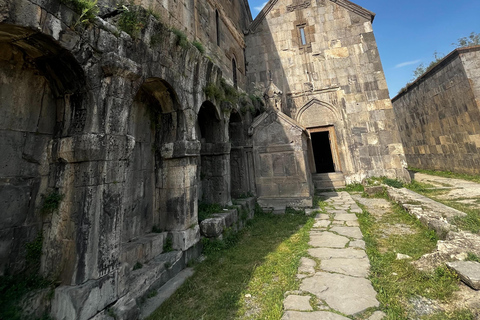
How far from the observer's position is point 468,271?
2234 millimetres

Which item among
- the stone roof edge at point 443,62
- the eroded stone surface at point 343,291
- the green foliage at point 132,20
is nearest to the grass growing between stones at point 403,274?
the eroded stone surface at point 343,291

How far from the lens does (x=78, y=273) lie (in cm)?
185

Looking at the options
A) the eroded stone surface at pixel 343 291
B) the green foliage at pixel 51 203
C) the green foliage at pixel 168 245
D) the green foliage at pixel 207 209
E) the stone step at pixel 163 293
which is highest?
the green foliage at pixel 51 203

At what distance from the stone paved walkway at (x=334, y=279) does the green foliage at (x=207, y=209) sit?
1.89 m

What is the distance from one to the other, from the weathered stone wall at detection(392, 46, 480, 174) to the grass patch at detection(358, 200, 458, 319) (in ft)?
25.8

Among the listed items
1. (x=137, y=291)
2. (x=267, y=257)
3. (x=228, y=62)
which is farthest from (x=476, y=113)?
(x=137, y=291)

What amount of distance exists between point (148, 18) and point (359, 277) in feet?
13.8

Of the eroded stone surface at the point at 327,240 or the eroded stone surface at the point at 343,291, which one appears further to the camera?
the eroded stone surface at the point at 327,240

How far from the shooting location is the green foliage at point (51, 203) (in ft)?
6.52

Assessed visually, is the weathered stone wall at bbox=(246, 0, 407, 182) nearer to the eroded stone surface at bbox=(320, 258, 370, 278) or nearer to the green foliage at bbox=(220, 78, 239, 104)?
the green foliage at bbox=(220, 78, 239, 104)

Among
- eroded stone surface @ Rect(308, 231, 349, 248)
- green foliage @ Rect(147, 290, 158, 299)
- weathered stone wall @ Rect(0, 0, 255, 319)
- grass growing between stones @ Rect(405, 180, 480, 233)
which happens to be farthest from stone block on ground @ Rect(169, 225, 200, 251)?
grass growing between stones @ Rect(405, 180, 480, 233)

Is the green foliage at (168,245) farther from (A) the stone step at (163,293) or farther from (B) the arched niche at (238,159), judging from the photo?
(B) the arched niche at (238,159)

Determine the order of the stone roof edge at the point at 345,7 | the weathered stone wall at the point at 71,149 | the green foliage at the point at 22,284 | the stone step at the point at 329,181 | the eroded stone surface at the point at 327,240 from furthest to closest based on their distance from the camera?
the stone roof edge at the point at 345,7
the stone step at the point at 329,181
the eroded stone surface at the point at 327,240
the weathered stone wall at the point at 71,149
the green foliage at the point at 22,284

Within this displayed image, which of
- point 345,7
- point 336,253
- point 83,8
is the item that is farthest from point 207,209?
point 345,7
